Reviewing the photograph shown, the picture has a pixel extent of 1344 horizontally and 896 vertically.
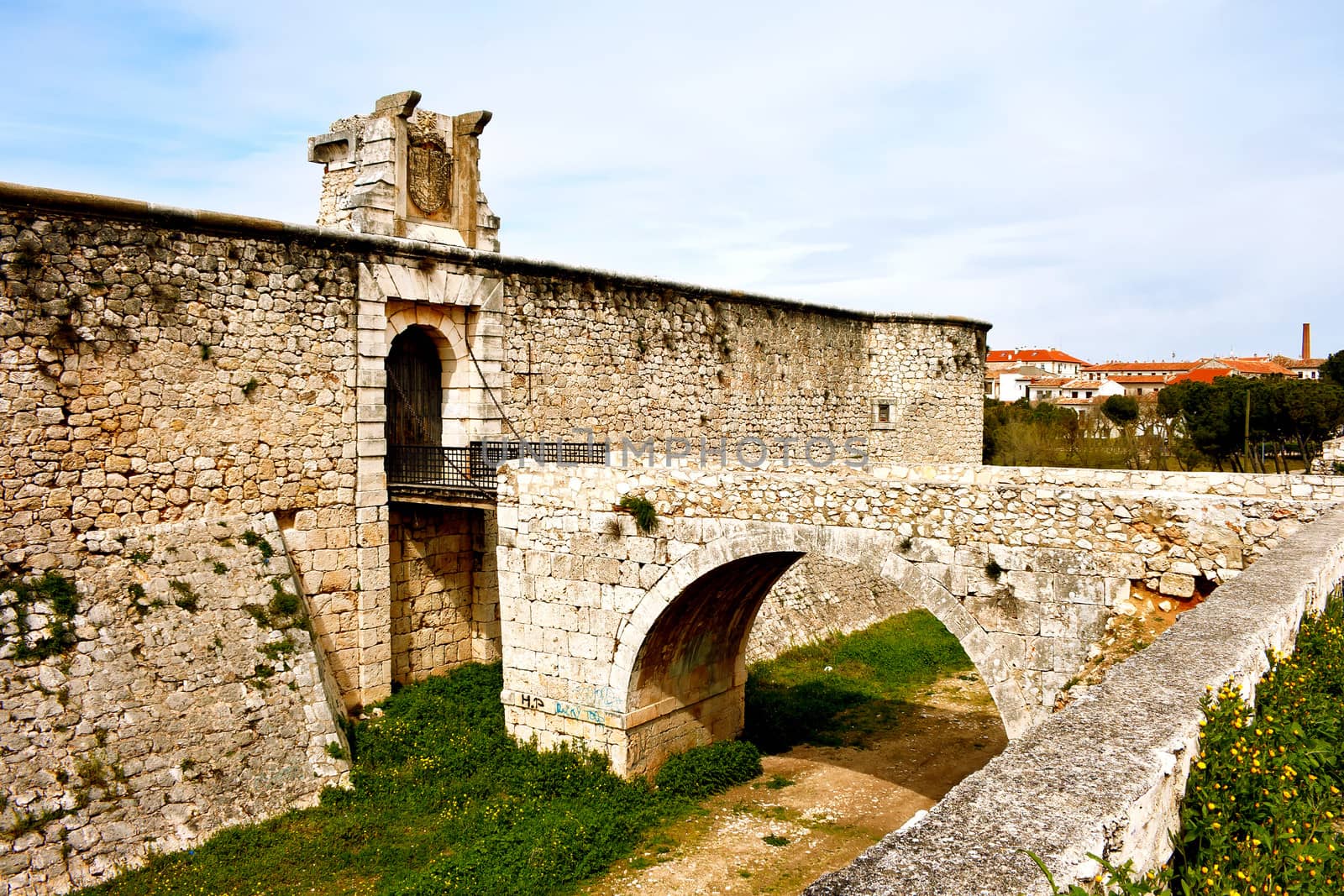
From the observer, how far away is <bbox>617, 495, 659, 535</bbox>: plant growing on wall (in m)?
10.5

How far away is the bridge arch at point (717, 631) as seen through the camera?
8.77m

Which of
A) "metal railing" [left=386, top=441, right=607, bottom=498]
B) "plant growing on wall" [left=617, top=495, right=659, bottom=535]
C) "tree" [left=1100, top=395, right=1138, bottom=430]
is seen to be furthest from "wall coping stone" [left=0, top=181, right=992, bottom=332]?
"tree" [left=1100, top=395, right=1138, bottom=430]

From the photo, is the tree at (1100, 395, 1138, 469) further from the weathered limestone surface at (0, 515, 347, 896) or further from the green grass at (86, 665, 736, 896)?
the weathered limestone surface at (0, 515, 347, 896)

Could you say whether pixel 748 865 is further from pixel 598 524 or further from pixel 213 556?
pixel 213 556

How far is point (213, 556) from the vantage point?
10680 mm

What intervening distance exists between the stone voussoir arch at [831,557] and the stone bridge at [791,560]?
0.06 ft

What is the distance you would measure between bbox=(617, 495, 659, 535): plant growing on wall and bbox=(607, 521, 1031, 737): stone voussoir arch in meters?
0.47

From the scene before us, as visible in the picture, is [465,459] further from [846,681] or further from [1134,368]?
[1134,368]

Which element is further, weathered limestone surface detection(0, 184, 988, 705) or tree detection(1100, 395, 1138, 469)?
tree detection(1100, 395, 1138, 469)

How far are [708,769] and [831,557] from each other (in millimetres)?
3415

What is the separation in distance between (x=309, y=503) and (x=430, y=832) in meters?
4.01

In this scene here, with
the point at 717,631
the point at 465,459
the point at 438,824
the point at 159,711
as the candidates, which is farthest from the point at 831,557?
the point at 159,711

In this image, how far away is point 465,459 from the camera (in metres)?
13.2

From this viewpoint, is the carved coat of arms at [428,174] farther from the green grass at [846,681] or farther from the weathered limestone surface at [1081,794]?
the weathered limestone surface at [1081,794]
